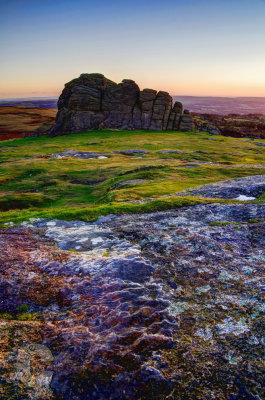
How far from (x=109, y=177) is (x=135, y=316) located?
1533 inches

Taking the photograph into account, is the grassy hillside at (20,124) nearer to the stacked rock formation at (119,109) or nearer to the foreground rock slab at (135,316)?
the stacked rock formation at (119,109)

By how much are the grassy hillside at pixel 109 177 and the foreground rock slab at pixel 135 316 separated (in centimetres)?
737

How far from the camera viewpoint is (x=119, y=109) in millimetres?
110000

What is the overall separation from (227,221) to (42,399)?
12.8m

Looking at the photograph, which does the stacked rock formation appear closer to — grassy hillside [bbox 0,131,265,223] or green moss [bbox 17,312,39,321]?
grassy hillside [bbox 0,131,265,223]

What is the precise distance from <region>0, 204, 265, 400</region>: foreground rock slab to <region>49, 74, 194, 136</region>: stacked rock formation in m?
102

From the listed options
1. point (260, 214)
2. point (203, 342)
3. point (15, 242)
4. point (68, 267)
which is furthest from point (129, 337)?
point (260, 214)

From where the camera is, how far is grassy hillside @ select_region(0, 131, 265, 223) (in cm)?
2204

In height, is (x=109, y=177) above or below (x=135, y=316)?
below

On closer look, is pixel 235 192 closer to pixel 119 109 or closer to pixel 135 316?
pixel 135 316

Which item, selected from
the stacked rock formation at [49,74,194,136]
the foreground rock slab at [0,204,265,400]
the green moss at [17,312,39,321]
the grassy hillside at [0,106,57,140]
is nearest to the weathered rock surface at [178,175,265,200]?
the foreground rock slab at [0,204,265,400]

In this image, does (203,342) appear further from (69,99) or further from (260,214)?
(69,99)

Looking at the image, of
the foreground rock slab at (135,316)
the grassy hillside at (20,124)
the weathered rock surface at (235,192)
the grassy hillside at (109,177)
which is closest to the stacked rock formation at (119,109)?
the grassy hillside at (20,124)

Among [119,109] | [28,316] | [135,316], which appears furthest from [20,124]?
[135,316]
